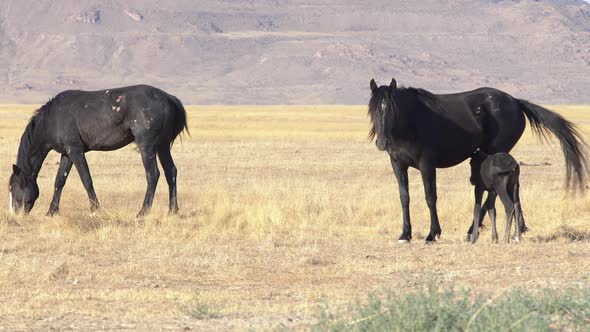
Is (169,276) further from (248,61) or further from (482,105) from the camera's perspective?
(248,61)

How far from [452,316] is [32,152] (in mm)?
10899

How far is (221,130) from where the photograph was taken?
49.9 metres

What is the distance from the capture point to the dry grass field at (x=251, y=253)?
884 centimetres

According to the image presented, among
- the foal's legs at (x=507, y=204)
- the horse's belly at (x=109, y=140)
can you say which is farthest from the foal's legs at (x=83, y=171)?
the foal's legs at (x=507, y=204)

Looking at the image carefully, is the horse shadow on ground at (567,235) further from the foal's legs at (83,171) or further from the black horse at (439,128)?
the foal's legs at (83,171)

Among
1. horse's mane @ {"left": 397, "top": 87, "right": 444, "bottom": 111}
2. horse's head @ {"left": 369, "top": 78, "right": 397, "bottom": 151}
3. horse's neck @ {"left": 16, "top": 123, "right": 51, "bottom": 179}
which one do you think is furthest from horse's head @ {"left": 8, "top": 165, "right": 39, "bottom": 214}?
horse's mane @ {"left": 397, "top": 87, "right": 444, "bottom": 111}

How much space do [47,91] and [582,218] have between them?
164 m

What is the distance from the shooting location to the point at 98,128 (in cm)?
1666

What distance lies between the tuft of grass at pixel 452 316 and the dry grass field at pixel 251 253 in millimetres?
427

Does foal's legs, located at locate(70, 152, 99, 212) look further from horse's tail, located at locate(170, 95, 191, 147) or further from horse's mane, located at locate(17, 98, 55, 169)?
horse's tail, located at locate(170, 95, 191, 147)

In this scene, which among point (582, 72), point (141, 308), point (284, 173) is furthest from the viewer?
point (582, 72)

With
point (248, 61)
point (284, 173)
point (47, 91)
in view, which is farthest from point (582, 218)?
point (248, 61)

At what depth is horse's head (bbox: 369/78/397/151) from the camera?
12680 millimetres

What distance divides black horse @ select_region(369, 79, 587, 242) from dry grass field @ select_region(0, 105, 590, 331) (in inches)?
27.5
